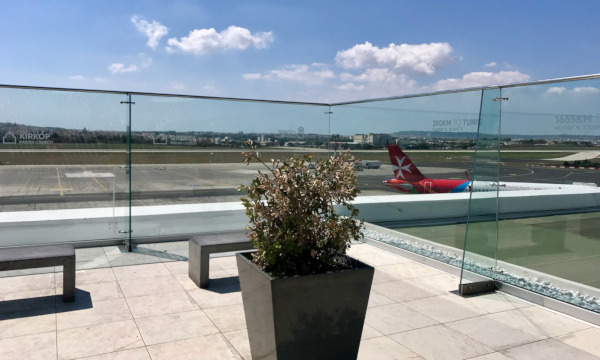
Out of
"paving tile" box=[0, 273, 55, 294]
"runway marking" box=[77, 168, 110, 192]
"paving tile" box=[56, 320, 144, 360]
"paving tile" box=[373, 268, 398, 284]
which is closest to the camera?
"paving tile" box=[56, 320, 144, 360]

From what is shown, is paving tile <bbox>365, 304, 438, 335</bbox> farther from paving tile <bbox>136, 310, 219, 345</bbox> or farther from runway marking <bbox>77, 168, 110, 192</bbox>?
runway marking <bbox>77, 168, 110, 192</bbox>

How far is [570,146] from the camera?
4.93m

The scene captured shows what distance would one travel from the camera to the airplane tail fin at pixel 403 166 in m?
7.30

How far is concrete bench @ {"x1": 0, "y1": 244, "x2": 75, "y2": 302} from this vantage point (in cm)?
464

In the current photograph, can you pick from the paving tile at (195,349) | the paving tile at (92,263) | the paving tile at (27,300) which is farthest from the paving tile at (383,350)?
the paving tile at (92,263)

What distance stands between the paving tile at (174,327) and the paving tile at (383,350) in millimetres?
1318

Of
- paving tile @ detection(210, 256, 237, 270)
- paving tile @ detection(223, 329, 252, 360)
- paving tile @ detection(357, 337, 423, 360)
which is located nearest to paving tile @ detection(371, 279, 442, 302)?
paving tile @ detection(357, 337, 423, 360)

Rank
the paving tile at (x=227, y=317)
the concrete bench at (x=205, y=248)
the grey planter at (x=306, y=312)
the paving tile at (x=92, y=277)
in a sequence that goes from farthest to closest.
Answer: the paving tile at (x=92, y=277) → the concrete bench at (x=205, y=248) → the paving tile at (x=227, y=317) → the grey planter at (x=306, y=312)

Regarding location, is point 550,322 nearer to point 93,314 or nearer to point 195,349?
point 195,349

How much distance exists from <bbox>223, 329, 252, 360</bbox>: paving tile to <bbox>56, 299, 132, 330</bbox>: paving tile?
1088mm

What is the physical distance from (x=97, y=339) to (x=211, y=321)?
0.99m

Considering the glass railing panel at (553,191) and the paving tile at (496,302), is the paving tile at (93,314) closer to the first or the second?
the paving tile at (496,302)

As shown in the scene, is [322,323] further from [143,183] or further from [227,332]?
[143,183]

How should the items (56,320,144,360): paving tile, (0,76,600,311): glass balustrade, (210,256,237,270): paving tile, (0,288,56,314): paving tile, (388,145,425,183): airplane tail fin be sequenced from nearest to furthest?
1. (56,320,144,360): paving tile
2. (0,288,56,314): paving tile
3. (0,76,600,311): glass balustrade
4. (210,256,237,270): paving tile
5. (388,145,425,183): airplane tail fin
